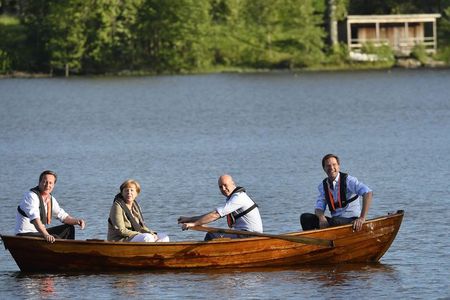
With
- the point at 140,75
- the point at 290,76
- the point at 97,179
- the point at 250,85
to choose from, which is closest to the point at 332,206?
the point at 97,179

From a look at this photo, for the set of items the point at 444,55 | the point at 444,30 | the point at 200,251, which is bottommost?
the point at 444,55

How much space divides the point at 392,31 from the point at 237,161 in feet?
211

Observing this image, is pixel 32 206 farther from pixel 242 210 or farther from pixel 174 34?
pixel 174 34

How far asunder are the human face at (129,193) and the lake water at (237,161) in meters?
1.30

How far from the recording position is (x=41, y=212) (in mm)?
20656

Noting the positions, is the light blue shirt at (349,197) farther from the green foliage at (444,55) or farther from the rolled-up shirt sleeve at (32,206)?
the green foliage at (444,55)

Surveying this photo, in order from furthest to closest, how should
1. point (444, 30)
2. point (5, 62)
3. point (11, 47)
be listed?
point (444, 30) → point (11, 47) → point (5, 62)

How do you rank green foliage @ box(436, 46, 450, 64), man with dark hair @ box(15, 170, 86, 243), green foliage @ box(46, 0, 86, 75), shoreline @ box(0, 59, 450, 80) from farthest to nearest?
1. green foliage @ box(436, 46, 450, 64)
2. shoreline @ box(0, 59, 450, 80)
3. green foliage @ box(46, 0, 86, 75)
4. man with dark hair @ box(15, 170, 86, 243)

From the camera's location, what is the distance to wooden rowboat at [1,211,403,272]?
20656mm

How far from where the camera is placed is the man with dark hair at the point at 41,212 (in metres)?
20.4

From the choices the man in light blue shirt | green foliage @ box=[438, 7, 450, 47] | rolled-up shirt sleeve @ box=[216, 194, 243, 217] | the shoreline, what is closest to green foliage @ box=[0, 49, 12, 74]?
the shoreline

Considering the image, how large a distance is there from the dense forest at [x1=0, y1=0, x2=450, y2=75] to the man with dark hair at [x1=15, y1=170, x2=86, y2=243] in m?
74.8

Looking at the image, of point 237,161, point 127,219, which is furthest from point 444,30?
point 127,219

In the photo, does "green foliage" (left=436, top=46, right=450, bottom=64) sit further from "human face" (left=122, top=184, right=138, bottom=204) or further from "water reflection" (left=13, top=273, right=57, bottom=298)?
"human face" (left=122, top=184, right=138, bottom=204)
